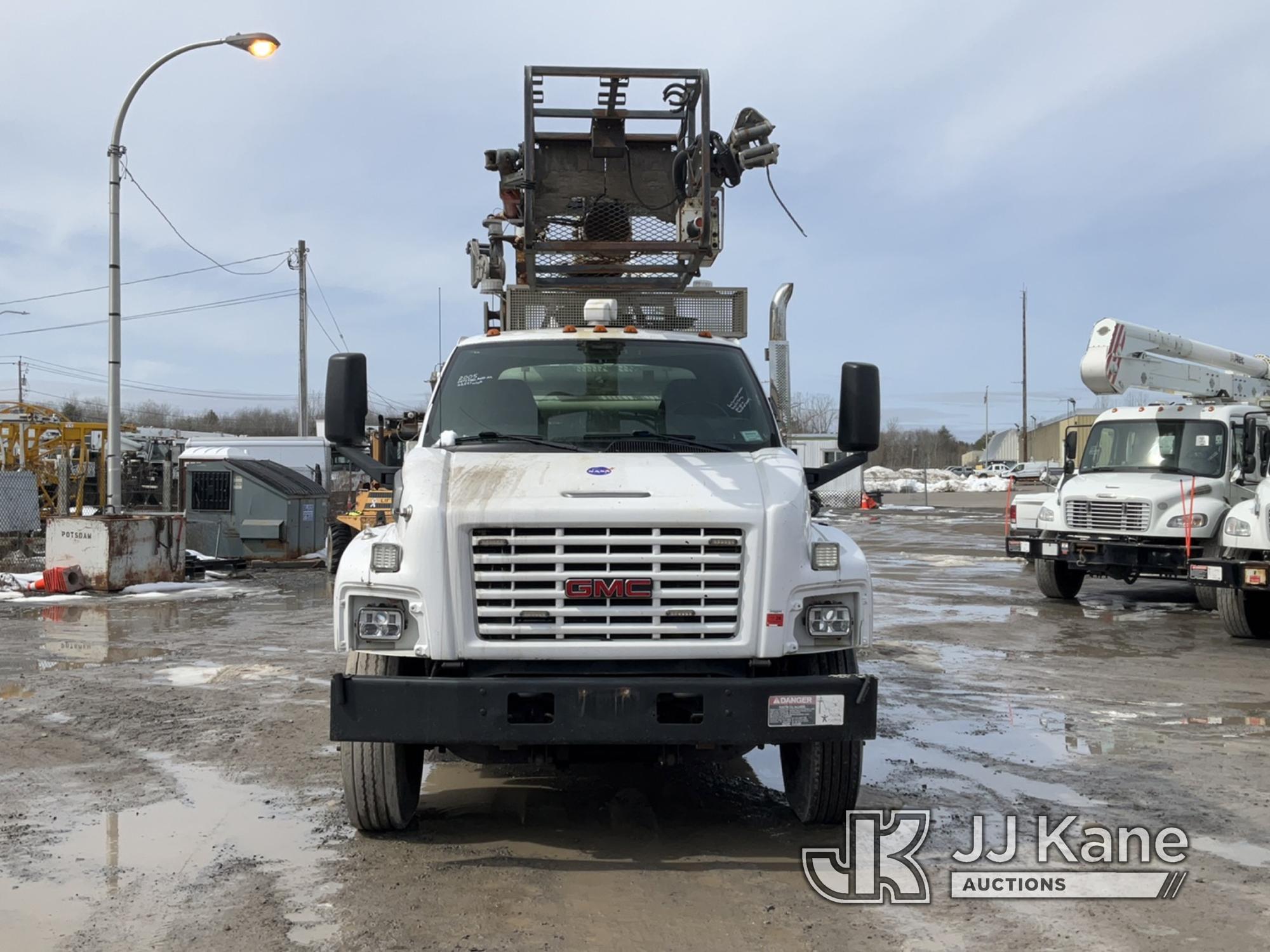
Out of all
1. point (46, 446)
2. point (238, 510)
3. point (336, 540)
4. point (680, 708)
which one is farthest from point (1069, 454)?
point (46, 446)

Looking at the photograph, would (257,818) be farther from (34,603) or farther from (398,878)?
(34,603)

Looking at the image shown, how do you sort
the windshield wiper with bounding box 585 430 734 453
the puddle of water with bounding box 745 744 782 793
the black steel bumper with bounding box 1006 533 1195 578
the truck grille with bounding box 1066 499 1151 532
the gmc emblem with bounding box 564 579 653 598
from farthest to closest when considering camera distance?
the truck grille with bounding box 1066 499 1151 532, the black steel bumper with bounding box 1006 533 1195 578, the puddle of water with bounding box 745 744 782 793, the windshield wiper with bounding box 585 430 734 453, the gmc emblem with bounding box 564 579 653 598

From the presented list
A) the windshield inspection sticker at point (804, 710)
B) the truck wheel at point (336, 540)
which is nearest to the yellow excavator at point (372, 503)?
the truck wheel at point (336, 540)

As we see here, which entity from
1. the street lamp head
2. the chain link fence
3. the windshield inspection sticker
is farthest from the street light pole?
the windshield inspection sticker

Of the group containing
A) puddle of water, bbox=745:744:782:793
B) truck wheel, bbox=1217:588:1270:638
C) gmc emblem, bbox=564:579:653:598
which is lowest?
puddle of water, bbox=745:744:782:793

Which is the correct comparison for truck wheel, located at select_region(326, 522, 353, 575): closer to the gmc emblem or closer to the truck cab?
the truck cab

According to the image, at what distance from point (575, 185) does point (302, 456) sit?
59.7 ft

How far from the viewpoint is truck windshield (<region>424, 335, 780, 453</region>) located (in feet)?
19.0

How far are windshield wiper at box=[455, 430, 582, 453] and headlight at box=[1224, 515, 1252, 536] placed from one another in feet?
28.1

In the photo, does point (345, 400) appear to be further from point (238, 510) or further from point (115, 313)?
point (238, 510)

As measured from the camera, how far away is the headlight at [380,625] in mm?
4789

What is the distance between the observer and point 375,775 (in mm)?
4965

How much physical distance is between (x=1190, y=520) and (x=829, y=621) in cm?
1002

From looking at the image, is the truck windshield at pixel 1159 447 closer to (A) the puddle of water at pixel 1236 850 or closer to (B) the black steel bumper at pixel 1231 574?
(B) the black steel bumper at pixel 1231 574
